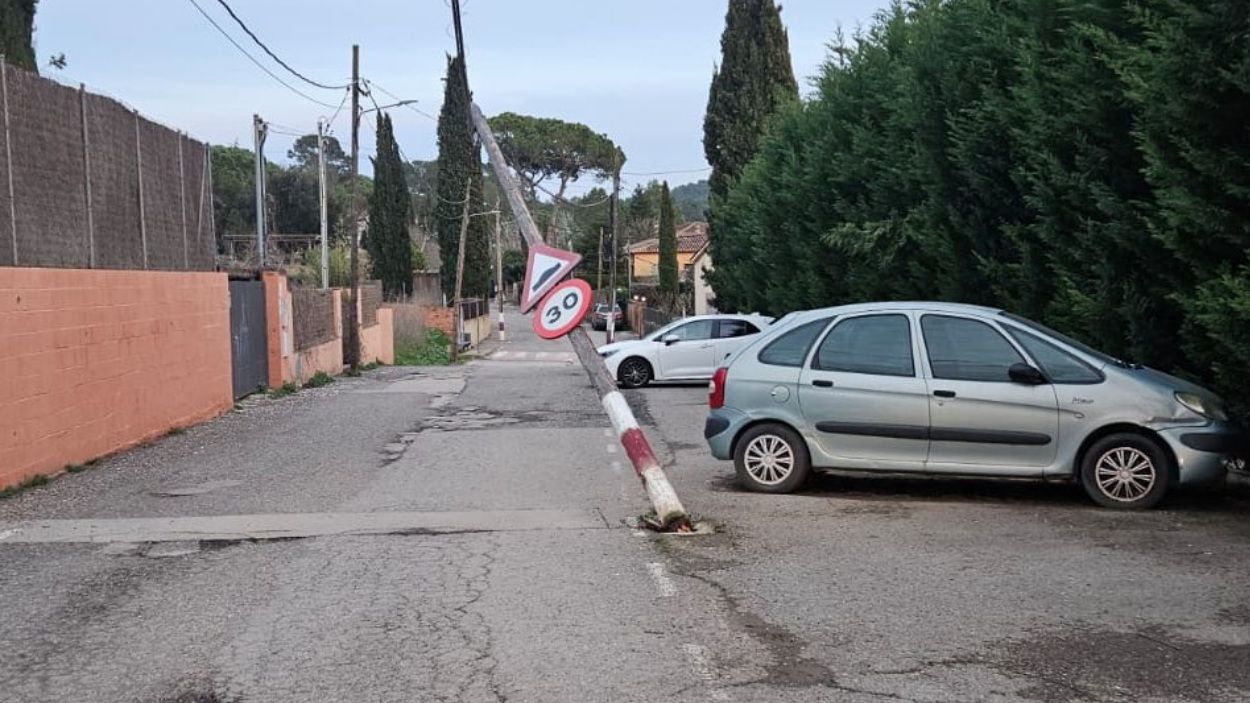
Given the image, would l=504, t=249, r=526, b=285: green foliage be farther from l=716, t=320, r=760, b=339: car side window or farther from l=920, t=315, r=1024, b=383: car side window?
l=920, t=315, r=1024, b=383: car side window

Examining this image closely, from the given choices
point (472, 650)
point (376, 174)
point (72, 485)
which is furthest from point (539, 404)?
point (376, 174)

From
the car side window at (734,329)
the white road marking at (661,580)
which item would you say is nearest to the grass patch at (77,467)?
the white road marking at (661,580)

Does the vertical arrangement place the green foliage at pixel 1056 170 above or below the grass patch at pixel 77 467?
above

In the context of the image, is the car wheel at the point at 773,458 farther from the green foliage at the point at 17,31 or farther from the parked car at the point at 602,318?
the parked car at the point at 602,318

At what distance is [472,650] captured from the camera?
573cm

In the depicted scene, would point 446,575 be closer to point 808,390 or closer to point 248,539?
point 248,539

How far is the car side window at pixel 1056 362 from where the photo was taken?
30.0 feet

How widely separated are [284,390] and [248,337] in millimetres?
1863

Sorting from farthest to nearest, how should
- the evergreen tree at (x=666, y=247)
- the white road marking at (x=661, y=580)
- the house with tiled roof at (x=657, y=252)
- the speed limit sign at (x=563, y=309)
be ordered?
the house with tiled roof at (x=657, y=252)
the evergreen tree at (x=666, y=247)
the speed limit sign at (x=563, y=309)
the white road marking at (x=661, y=580)

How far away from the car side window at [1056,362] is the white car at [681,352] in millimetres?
13758

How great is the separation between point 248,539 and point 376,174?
156 feet

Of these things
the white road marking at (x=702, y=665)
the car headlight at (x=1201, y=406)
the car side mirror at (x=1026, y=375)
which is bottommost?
the white road marking at (x=702, y=665)

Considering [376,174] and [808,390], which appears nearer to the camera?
[808,390]

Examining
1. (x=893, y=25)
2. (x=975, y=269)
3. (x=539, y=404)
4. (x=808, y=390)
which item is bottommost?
(x=539, y=404)
